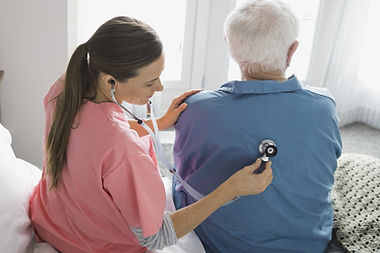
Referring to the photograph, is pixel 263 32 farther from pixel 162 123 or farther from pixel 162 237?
pixel 162 237

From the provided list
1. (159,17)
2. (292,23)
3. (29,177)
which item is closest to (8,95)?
(29,177)

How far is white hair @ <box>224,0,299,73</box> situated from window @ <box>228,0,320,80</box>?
1.34 metres

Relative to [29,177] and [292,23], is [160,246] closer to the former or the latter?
[29,177]

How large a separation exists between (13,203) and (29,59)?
847mm

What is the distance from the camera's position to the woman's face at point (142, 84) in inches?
39.8

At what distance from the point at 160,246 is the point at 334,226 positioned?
2.08ft

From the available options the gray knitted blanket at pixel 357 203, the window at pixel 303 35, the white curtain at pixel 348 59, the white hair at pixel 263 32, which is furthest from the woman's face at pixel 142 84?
the white curtain at pixel 348 59

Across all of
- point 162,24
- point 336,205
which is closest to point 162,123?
point 336,205

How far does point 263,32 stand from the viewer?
3.75ft

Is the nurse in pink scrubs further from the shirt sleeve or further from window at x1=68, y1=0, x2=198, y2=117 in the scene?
window at x1=68, y1=0, x2=198, y2=117

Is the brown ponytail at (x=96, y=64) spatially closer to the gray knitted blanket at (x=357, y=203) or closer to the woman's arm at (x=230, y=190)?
the woman's arm at (x=230, y=190)

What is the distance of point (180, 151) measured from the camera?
1.30 m

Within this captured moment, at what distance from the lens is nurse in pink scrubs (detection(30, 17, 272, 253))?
0.96 m

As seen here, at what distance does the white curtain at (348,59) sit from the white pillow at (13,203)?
6.80ft
